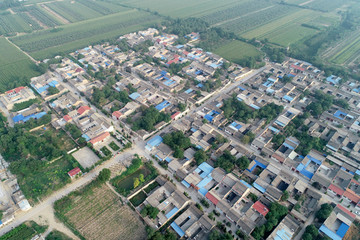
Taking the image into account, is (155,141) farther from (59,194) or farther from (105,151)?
(59,194)

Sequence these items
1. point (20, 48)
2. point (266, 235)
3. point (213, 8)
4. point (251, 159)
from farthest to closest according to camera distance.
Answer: point (213, 8)
point (20, 48)
point (251, 159)
point (266, 235)

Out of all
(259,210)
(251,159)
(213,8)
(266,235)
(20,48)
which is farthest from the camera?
(213,8)

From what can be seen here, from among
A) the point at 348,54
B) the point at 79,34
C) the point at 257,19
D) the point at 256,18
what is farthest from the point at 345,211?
the point at 79,34

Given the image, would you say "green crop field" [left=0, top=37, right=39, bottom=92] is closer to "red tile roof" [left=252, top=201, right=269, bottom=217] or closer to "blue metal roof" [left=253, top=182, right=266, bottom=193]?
"blue metal roof" [left=253, top=182, right=266, bottom=193]

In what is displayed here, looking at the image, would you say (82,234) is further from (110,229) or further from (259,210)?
(259,210)

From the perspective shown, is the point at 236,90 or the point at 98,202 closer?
the point at 98,202

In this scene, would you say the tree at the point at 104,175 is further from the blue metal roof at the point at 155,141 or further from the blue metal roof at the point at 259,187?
the blue metal roof at the point at 259,187

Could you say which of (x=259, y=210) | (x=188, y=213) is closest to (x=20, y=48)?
(x=188, y=213)
